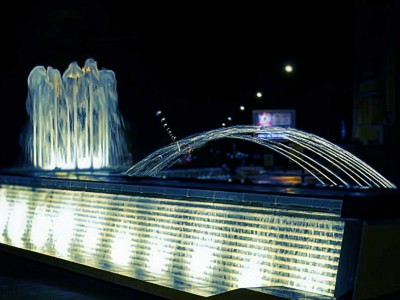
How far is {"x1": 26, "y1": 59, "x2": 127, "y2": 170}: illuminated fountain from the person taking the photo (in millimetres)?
27812

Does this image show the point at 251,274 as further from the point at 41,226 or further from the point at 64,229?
the point at 41,226

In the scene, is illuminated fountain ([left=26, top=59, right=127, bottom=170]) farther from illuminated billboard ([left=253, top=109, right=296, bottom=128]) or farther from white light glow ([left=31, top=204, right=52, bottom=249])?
white light glow ([left=31, top=204, right=52, bottom=249])

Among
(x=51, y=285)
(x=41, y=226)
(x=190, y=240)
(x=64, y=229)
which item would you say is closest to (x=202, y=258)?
(x=190, y=240)

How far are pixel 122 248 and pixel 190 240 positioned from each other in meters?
1.90

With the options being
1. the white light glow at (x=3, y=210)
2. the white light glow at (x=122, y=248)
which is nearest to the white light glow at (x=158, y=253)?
the white light glow at (x=122, y=248)

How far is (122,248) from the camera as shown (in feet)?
40.0

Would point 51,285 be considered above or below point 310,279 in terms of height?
below

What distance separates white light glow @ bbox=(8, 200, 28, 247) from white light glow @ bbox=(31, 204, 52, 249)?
0.45 metres

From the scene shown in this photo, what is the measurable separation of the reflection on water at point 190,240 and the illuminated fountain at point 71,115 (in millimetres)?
12701

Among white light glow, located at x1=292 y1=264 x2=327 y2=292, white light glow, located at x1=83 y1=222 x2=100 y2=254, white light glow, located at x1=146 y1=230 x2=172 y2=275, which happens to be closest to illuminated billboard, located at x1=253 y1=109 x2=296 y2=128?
white light glow, located at x1=83 y1=222 x2=100 y2=254

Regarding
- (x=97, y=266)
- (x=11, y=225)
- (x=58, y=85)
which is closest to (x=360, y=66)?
(x=58, y=85)

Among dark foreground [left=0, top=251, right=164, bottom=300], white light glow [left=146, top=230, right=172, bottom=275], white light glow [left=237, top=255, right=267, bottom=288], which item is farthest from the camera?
white light glow [left=146, top=230, right=172, bottom=275]

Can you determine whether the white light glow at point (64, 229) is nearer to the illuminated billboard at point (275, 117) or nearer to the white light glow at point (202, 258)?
the white light glow at point (202, 258)

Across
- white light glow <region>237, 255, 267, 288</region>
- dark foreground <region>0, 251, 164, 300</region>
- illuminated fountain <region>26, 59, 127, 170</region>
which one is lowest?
dark foreground <region>0, 251, 164, 300</region>
